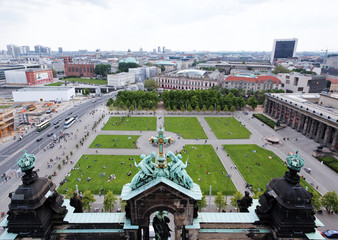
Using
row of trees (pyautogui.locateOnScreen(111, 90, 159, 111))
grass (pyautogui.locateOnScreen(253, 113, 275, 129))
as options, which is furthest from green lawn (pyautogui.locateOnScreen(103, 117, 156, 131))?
grass (pyautogui.locateOnScreen(253, 113, 275, 129))

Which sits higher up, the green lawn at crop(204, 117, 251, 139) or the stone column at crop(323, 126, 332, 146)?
the stone column at crop(323, 126, 332, 146)

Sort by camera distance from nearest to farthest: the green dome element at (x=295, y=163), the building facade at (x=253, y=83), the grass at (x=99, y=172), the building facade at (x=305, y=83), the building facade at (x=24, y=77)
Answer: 1. the green dome element at (x=295, y=163)
2. the grass at (x=99, y=172)
3. the building facade at (x=305, y=83)
4. the building facade at (x=253, y=83)
5. the building facade at (x=24, y=77)

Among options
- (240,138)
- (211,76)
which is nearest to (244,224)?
(240,138)

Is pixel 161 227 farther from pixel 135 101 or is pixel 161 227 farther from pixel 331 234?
pixel 135 101

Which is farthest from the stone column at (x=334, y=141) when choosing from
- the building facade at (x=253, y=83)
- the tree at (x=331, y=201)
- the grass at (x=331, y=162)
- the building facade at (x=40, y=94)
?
the building facade at (x=40, y=94)

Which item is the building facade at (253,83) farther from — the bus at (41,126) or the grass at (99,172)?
the bus at (41,126)

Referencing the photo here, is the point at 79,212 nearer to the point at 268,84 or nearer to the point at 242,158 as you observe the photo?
the point at 242,158

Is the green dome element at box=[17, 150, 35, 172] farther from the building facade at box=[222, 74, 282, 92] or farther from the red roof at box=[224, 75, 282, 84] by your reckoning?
the red roof at box=[224, 75, 282, 84]
